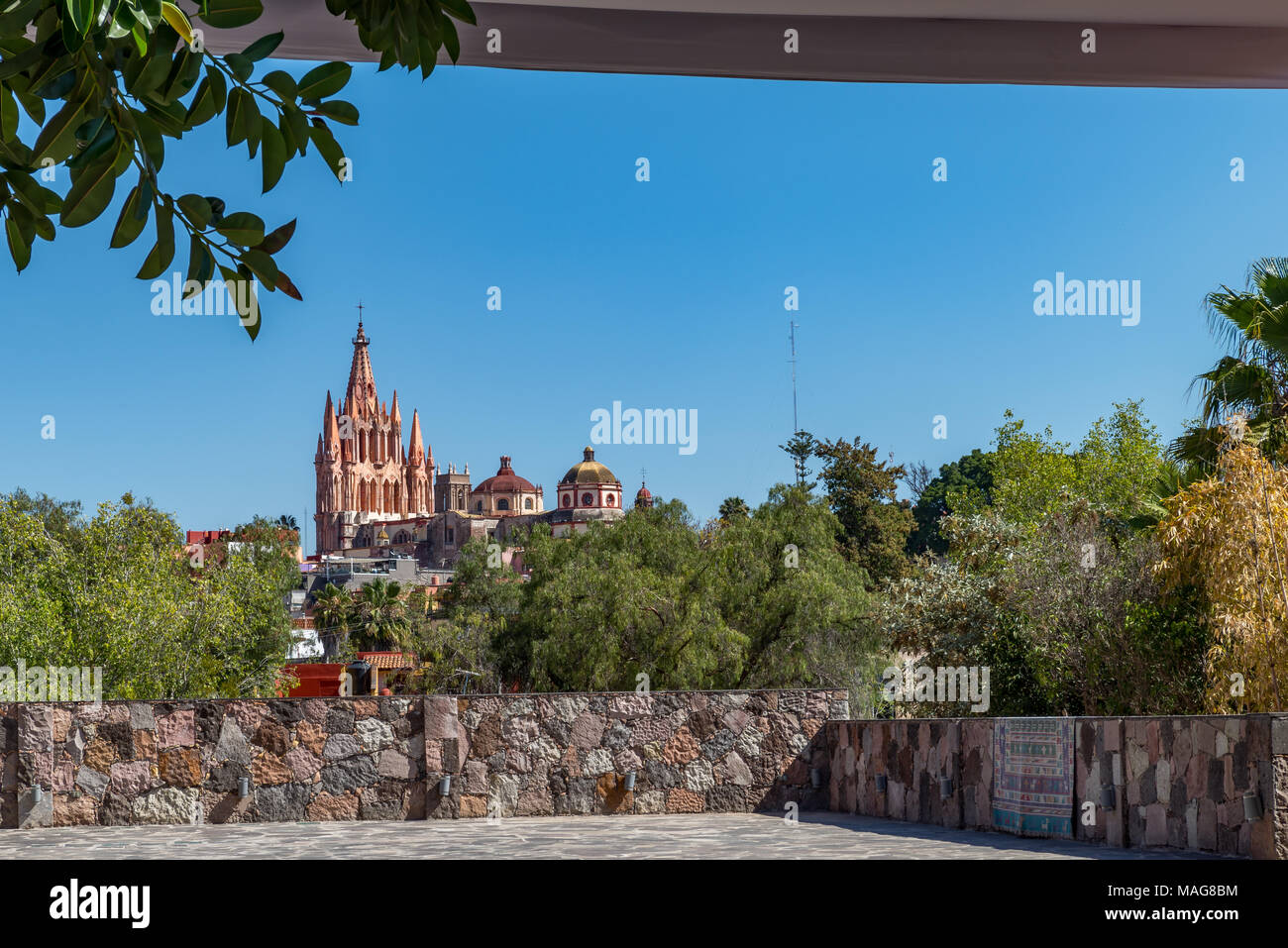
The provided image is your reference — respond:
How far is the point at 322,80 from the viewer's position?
3.54 ft

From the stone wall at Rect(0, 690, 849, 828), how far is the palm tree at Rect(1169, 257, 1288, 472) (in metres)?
3.94

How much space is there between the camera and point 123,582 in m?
23.7

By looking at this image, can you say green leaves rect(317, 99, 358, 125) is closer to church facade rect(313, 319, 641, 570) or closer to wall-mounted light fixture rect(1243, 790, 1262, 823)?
wall-mounted light fixture rect(1243, 790, 1262, 823)

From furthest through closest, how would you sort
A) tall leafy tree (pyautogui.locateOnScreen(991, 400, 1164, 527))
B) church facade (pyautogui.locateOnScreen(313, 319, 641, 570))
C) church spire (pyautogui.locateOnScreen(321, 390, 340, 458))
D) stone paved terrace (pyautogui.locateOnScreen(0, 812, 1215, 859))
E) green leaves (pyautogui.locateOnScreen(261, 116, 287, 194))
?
church spire (pyautogui.locateOnScreen(321, 390, 340, 458)) → church facade (pyautogui.locateOnScreen(313, 319, 641, 570)) → tall leafy tree (pyautogui.locateOnScreen(991, 400, 1164, 527)) → stone paved terrace (pyautogui.locateOnScreen(0, 812, 1215, 859)) → green leaves (pyautogui.locateOnScreen(261, 116, 287, 194))

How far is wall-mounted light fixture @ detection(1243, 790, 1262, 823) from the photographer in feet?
13.3

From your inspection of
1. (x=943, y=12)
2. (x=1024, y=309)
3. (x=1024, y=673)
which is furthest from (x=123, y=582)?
(x=1024, y=309)

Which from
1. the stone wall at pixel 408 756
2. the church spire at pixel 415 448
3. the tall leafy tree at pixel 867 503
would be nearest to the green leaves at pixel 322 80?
the stone wall at pixel 408 756

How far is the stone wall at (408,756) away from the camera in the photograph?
6.99m

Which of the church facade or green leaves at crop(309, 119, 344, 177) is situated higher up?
the church facade

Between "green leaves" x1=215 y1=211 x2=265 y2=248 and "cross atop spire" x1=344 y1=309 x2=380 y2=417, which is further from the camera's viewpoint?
"cross atop spire" x1=344 y1=309 x2=380 y2=417

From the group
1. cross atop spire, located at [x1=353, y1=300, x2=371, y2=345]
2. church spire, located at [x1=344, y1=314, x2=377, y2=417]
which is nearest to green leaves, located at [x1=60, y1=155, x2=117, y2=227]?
cross atop spire, located at [x1=353, y1=300, x2=371, y2=345]

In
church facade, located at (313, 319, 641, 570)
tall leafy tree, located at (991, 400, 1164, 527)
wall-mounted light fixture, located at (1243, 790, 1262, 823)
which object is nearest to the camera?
wall-mounted light fixture, located at (1243, 790, 1262, 823)
